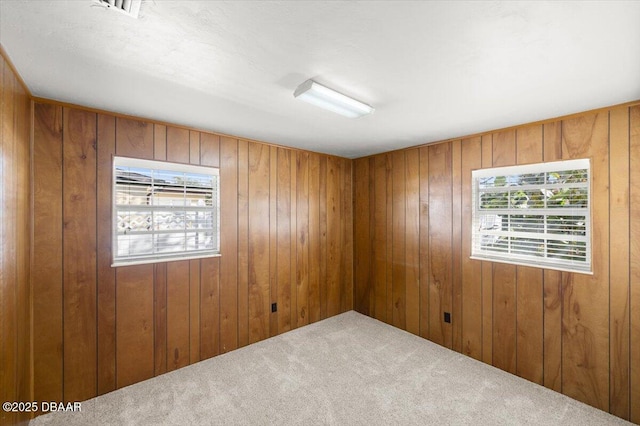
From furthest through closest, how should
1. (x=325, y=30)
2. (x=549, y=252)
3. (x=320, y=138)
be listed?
1. (x=320, y=138)
2. (x=549, y=252)
3. (x=325, y=30)

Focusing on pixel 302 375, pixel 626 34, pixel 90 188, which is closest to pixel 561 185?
pixel 626 34

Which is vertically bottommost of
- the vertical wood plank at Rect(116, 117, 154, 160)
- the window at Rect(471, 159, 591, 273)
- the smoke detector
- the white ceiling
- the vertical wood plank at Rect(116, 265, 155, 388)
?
the vertical wood plank at Rect(116, 265, 155, 388)

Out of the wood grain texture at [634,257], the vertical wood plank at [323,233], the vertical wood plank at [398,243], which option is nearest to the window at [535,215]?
the wood grain texture at [634,257]

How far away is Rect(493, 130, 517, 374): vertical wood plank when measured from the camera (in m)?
2.62

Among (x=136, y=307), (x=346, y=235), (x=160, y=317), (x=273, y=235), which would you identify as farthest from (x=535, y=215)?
(x=136, y=307)

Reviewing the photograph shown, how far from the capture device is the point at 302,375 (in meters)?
2.54

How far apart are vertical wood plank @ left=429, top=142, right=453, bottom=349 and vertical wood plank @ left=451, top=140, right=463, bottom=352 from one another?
3 cm

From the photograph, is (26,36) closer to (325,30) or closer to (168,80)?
(168,80)

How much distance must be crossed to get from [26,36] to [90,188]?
1245mm

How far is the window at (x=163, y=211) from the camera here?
8.00 ft

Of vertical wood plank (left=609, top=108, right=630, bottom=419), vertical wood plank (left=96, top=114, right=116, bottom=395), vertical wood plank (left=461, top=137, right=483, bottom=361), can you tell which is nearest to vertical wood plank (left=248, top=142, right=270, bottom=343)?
vertical wood plank (left=96, top=114, right=116, bottom=395)

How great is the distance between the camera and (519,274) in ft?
8.48

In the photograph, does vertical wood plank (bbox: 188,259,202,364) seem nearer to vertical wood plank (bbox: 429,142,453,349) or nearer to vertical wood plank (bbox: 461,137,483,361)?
vertical wood plank (bbox: 429,142,453,349)

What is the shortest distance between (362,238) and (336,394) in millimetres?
2250
